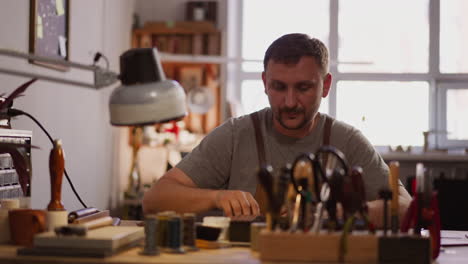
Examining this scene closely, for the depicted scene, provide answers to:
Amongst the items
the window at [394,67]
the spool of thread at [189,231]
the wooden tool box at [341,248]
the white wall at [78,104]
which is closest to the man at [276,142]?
the spool of thread at [189,231]

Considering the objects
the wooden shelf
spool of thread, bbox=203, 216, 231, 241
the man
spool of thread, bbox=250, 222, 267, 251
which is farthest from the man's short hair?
the wooden shelf

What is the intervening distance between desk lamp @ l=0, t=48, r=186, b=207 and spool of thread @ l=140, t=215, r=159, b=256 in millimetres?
237

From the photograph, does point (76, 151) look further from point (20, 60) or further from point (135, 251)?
point (135, 251)

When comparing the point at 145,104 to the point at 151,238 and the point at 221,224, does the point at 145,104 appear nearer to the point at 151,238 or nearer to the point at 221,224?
the point at 151,238

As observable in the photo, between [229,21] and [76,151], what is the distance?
2.18m

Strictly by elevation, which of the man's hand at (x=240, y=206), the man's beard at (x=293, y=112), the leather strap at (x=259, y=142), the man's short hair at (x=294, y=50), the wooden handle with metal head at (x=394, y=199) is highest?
the man's short hair at (x=294, y=50)

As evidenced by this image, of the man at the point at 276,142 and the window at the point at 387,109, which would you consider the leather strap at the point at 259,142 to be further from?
the window at the point at 387,109

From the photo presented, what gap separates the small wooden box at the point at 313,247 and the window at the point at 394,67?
16.6 feet

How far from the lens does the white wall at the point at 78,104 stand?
3949 mm

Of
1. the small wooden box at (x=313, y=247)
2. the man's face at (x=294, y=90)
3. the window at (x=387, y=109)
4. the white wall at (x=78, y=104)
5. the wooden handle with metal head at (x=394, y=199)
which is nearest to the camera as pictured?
the small wooden box at (x=313, y=247)

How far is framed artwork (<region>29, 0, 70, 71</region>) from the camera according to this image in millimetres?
4098

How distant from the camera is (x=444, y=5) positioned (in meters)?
6.68

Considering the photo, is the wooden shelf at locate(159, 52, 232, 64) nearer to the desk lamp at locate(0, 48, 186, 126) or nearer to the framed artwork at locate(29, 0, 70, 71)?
the framed artwork at locate(29, 0, 70, 71)

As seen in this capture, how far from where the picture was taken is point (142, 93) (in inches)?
67.7
